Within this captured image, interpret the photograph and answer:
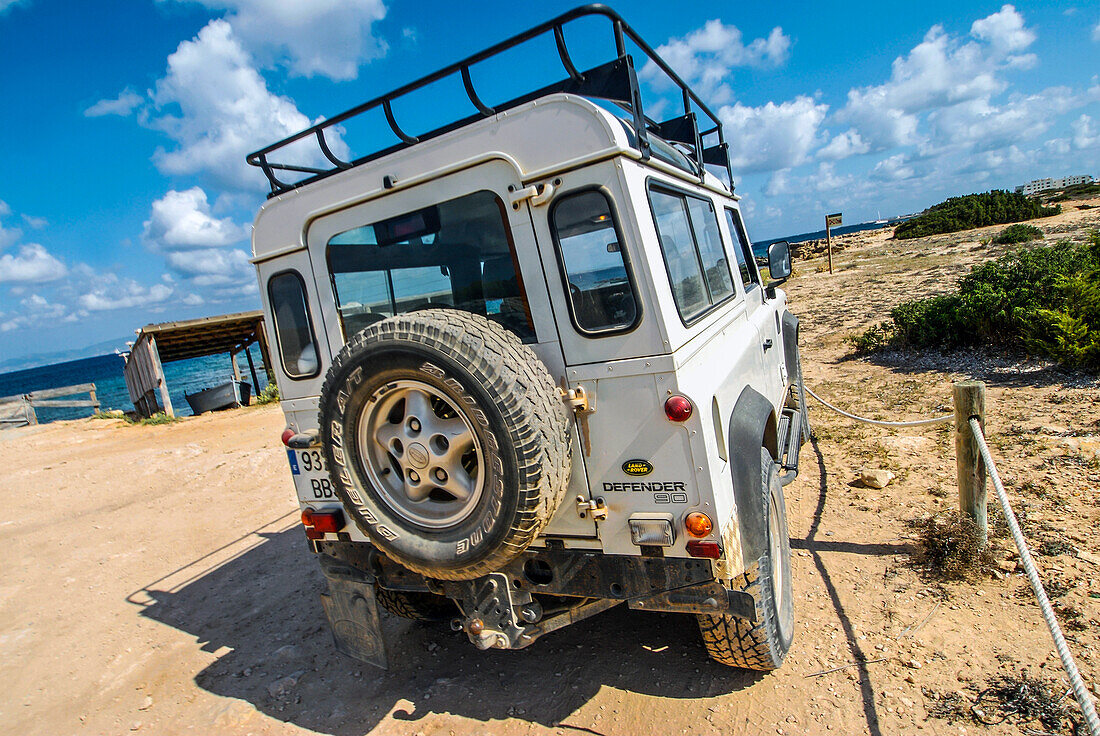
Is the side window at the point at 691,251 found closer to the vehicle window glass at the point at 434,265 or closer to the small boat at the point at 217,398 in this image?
the vehicle window glass at the point at 434,265

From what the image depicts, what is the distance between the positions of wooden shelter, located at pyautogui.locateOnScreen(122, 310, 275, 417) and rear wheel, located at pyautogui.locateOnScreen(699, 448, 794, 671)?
11380mm

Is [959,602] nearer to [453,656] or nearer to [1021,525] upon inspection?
[1021,525]

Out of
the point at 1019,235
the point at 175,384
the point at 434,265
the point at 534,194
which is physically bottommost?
the point at 1019,235

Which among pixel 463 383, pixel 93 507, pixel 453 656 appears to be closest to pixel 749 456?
pixel 463 383

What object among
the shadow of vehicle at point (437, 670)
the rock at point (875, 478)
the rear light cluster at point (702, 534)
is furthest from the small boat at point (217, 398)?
the rear light cluster at point (702, 534)

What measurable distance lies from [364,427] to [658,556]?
1.38m

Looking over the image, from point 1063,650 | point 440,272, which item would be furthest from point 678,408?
point 1063,650

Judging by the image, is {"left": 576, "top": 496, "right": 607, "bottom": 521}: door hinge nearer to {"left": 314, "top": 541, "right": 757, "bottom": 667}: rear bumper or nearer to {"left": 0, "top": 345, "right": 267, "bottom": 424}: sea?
{"left": 314, "top": 541, "right": 757, "bottom": 667}: rear bumper

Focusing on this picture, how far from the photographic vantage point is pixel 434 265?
2.79 m

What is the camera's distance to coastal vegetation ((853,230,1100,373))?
247 inches

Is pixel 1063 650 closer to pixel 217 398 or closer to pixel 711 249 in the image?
pixel 711 249

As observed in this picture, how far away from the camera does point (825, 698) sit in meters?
2.74

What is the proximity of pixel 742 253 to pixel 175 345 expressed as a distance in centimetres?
1781

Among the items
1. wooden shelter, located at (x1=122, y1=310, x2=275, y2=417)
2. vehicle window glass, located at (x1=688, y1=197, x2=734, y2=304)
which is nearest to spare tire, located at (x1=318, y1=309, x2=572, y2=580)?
vehicle window glass, located at (x1=688, y1=197, x2=734, y2=304)
